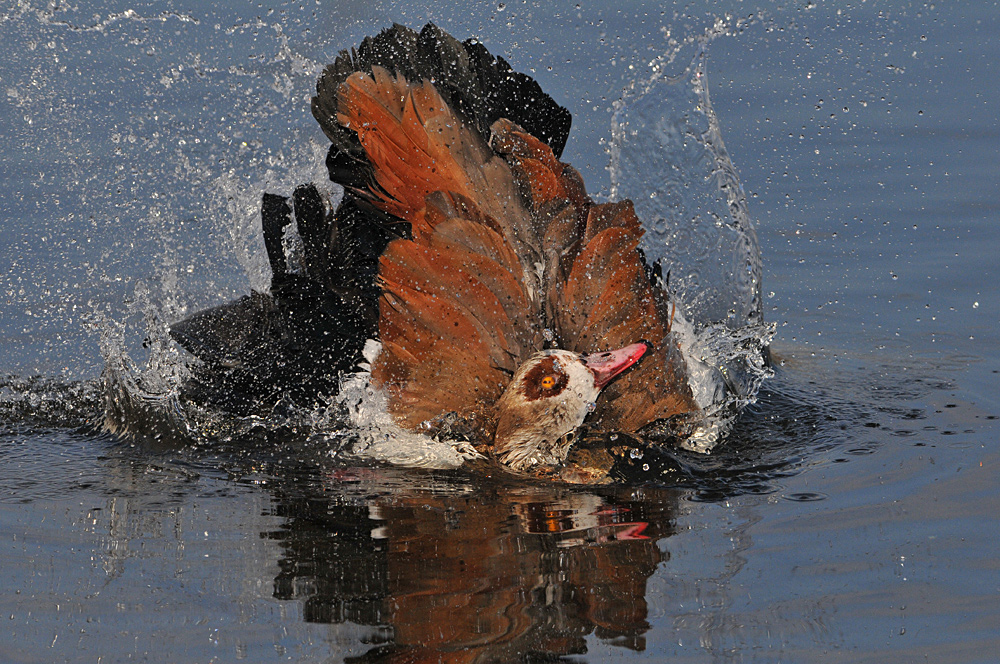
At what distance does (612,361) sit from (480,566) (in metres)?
1.35

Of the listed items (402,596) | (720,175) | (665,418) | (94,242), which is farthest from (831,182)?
(402,596)

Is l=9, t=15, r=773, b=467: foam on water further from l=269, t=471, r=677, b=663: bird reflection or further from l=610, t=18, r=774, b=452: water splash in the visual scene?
l=269, t=471, r=677, b=663: bird reflection

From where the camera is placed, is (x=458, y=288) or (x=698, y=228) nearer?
(x=458, y=288)

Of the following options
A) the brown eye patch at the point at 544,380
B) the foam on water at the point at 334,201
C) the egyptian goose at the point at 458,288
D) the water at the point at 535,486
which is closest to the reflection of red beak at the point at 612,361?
the egyptian goose at the point at 458,288

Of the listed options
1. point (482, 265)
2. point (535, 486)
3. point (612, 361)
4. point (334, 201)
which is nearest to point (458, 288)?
point (482, 265)

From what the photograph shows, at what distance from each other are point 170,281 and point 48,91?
3.07 metres

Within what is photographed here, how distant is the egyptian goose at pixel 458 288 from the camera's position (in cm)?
492

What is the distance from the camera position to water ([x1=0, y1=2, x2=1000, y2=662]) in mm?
3373

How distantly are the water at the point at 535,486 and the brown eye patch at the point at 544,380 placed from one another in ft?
1.34

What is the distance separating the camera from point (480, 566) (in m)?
3.78

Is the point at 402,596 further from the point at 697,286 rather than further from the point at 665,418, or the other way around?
the point at 697,286

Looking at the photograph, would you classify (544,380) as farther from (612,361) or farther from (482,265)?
(482,265)

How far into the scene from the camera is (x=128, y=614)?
3391 mm

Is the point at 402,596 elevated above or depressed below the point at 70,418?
below
